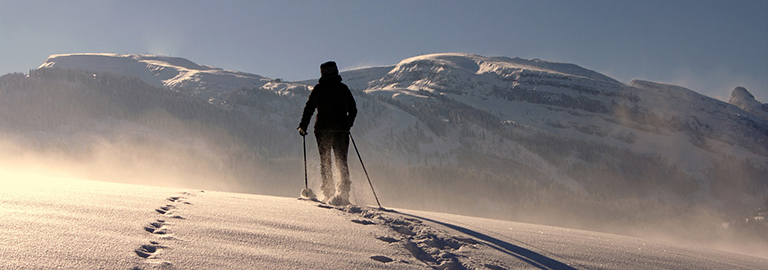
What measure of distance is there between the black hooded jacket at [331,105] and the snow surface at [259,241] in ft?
10.1

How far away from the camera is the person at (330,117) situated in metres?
9.00

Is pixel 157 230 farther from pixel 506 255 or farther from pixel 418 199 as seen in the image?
pixel 418 199

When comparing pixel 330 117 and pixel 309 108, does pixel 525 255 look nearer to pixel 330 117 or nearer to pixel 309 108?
pixel 330 117

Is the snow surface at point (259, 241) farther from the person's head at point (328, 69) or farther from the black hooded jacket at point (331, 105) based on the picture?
the person's head at point (328, 69)

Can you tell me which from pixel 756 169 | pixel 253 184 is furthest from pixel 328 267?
pixel 756 169

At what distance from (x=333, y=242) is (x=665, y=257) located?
11.8ft

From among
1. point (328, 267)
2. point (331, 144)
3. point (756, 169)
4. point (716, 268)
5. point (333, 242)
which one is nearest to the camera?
point (328, 267)

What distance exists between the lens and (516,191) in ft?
248

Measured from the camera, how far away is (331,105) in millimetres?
9078

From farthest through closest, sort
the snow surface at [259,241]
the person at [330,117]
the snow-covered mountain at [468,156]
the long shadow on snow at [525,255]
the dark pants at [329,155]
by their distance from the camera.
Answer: the snow-covered mountain at [468,156]
the person at [330,117]
the dark pants at [329,155]
the long shadow on snow at [525,255]
the snow surface at [259,241]

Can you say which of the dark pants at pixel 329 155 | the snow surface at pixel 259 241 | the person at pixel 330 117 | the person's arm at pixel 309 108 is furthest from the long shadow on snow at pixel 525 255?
the person's arm at pixel 309 108

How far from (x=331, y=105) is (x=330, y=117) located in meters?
0.22

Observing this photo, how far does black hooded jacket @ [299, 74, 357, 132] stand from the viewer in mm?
9070

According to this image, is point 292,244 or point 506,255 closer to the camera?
point 292,244
